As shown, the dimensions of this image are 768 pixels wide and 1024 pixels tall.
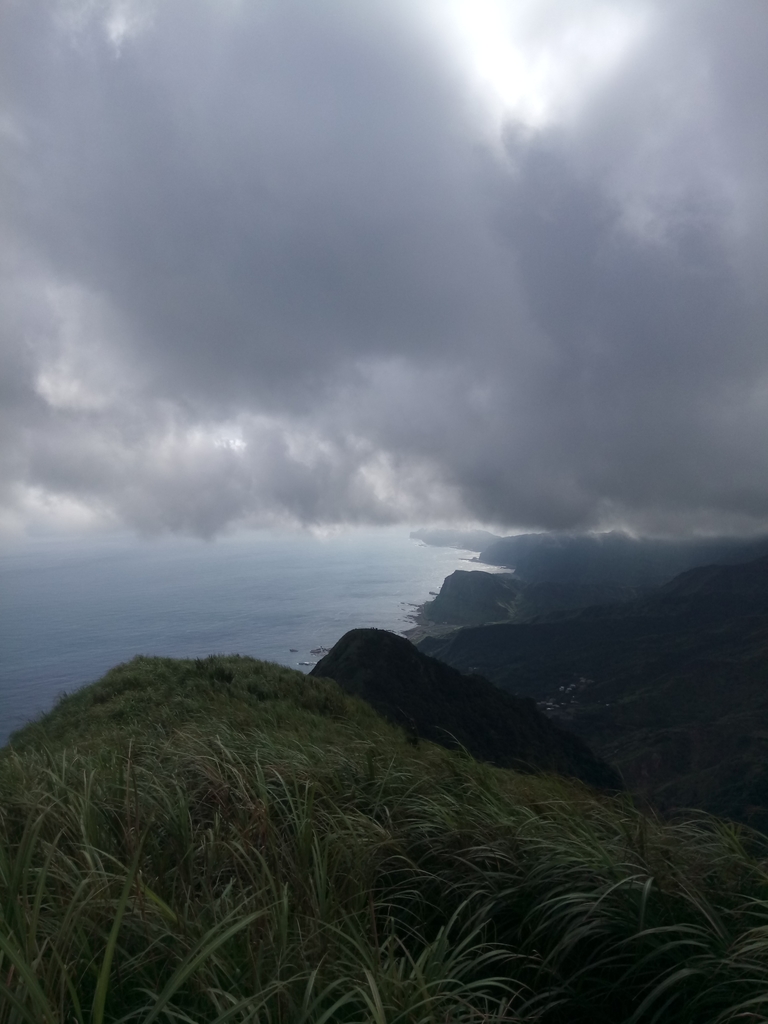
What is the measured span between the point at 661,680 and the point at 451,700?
7745 cm

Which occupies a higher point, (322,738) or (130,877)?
(130,877)

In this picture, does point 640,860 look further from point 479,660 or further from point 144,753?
point 479,660

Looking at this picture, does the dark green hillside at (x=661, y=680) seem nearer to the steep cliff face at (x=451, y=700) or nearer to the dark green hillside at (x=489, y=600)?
the steep cliff face at (x=451, y=700)

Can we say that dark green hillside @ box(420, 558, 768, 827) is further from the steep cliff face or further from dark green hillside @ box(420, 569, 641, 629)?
dark green hillside @ box(420, 569, 641, 629)

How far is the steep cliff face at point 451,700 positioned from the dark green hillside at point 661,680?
9.21m

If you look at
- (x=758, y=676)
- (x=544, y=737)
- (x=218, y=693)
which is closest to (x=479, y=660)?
(x=758, y=676)

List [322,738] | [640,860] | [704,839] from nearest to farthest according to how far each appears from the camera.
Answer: [640,860]
[704,839]
[322,738]

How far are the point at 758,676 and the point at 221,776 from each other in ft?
346

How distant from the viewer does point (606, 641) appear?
119 metres

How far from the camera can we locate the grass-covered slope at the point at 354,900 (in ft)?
7.00

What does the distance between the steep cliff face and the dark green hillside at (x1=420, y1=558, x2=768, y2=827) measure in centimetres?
921

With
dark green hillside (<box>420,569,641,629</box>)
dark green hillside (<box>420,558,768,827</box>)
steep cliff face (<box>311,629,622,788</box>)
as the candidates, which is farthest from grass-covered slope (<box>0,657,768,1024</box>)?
A: dark green hillside (<box>420,569,641,629</box>)

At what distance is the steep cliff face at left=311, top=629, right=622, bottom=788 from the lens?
85.1 feet

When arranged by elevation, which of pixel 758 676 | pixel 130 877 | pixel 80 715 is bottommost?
pixel 758 676
